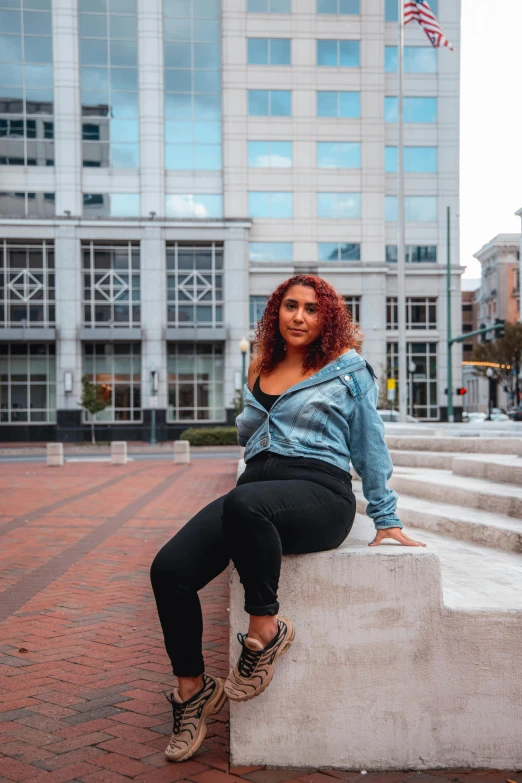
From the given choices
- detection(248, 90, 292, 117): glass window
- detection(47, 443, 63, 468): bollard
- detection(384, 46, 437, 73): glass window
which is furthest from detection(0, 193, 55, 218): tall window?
detection(47, 443, 63, 468): bollard

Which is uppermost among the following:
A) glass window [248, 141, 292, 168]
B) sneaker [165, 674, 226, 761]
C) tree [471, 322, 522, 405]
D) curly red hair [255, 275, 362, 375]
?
glass window [248, 141, 292, 168]

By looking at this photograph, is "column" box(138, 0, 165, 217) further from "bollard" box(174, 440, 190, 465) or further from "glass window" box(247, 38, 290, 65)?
"bollard" box(174, 440, 190, 465)

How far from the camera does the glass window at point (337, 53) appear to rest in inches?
1666

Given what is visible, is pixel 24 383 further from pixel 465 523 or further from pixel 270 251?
pixel 465 523

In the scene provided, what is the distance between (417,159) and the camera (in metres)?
44.4

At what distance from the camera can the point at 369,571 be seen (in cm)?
311


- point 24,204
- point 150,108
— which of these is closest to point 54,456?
point 24,204

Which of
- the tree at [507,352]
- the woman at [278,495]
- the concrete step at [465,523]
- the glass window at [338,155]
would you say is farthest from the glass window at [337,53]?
the woman at [278,495]

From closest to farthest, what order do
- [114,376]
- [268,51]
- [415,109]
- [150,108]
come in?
[150,108] < [114,376] < [268,51] < [415,109]

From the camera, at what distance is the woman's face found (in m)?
3.66

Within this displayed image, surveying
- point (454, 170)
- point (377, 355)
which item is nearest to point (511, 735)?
point (377, 355)

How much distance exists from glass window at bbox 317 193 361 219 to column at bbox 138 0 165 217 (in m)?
8.45

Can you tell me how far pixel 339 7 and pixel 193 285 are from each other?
16.6 m

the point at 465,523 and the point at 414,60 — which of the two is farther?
the point at 414,60
